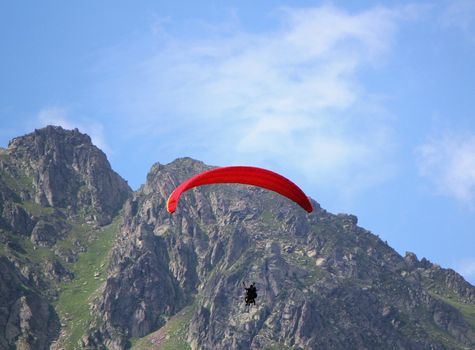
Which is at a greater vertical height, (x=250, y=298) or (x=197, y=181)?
(x=197, y=181)

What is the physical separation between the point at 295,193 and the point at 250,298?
1057cm

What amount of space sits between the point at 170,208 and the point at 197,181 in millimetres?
4950

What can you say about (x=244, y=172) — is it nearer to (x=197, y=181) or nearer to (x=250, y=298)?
(x=197, y=181)

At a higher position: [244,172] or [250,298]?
[244,172]

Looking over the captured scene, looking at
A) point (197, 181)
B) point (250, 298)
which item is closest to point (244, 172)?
point (197, 181)

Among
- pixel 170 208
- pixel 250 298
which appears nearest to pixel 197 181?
pixel 170 208

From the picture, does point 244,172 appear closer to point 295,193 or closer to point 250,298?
point 295,193

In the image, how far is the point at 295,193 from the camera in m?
78.9

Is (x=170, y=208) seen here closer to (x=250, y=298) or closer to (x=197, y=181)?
(x=197, y=181)

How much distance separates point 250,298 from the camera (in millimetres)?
78625

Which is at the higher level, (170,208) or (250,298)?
(170,208)

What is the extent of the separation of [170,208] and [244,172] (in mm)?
7815

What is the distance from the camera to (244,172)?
261ft
